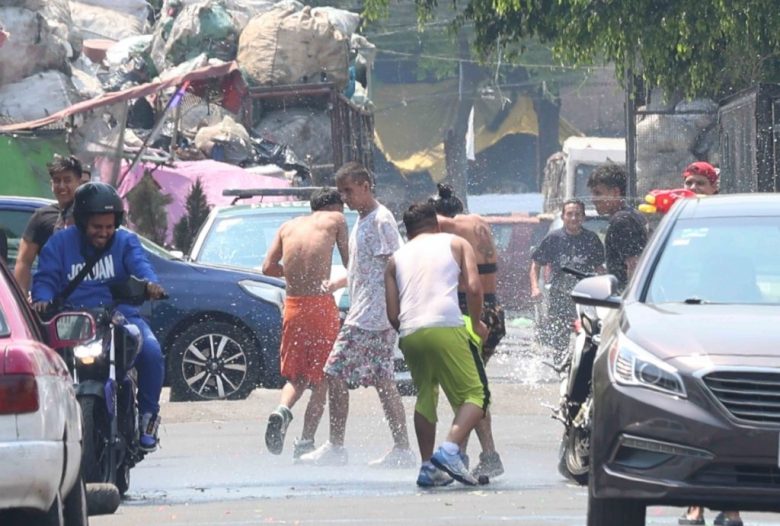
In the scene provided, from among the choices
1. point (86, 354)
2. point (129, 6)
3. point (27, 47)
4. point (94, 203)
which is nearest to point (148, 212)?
point (27, 47)

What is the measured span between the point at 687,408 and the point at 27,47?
19.5 metres

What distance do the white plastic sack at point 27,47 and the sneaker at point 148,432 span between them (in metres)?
15.6

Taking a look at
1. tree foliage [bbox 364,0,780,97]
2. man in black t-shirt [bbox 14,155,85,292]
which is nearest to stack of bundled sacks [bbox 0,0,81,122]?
tree foliage [bbox 364,0,780,97]

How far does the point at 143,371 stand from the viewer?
1039cm

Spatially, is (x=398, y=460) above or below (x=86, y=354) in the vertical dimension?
below

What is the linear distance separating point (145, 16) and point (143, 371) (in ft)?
93.4

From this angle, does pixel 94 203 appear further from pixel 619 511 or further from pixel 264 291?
pixel 264 291

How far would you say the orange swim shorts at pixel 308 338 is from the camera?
13109 millimetres

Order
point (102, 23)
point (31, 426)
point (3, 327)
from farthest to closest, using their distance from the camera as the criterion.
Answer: point (102, 23), point (3, 327), point (31, 426)

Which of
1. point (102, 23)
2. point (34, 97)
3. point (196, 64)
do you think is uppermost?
point (102, 23)

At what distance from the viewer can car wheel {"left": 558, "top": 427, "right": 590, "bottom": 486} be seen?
1019cm

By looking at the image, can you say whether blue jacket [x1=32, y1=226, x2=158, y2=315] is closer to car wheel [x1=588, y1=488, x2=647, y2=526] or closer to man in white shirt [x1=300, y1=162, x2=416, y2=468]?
man in white shirt [x1=300, y1=162, x2=416, y2=468]

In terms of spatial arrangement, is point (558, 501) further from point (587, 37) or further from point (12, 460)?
point (587, 37)

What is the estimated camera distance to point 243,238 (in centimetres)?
1797
